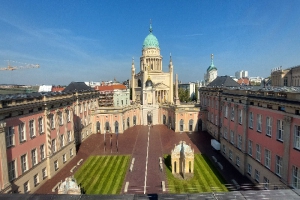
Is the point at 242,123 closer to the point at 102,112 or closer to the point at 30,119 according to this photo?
the point at 30,119

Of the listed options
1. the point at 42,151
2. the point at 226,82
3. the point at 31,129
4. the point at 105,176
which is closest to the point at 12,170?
the point at 31,129

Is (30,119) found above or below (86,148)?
above

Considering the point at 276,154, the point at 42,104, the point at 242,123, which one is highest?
the point at 42,104

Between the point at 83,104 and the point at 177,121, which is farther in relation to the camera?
the point at 177,121

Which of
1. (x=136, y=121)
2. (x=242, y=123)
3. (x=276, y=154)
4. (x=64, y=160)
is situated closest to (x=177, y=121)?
(x=136, y=121)

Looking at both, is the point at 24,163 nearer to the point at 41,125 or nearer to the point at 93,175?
the point at 41,125

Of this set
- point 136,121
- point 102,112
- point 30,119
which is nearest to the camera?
point 30,119

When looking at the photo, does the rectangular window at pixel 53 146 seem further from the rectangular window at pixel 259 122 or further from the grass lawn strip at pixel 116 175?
the rectangular window at pixel 259 122
